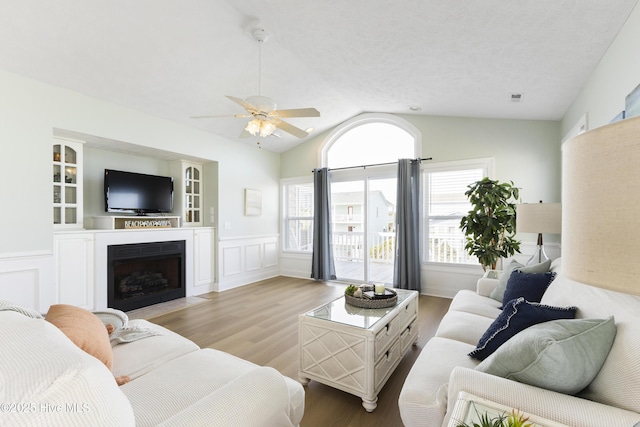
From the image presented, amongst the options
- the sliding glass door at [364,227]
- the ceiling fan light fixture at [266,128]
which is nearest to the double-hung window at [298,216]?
the sliding glass door at [364,227]

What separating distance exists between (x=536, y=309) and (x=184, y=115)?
4377mm

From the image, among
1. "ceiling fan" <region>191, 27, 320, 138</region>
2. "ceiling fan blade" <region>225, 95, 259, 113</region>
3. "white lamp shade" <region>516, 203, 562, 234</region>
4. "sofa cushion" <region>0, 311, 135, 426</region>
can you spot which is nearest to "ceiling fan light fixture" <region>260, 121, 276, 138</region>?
"ceiling fan" <region>191, 27, 320, 138</region>

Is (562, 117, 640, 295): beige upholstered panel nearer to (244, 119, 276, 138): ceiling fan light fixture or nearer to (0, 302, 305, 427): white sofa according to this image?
(0, 302, 305, 427): white sofa

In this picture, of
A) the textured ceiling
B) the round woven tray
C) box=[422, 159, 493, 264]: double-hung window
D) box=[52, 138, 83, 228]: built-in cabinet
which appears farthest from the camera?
box=[422, 159, 493, 264]: double-hung window

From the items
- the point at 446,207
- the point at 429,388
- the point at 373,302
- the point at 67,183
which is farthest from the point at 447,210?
the point at 67,183

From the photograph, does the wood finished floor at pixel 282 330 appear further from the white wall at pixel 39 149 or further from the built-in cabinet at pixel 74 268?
the white wall at pixel 39 149

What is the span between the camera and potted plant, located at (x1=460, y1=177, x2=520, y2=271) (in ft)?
12.0

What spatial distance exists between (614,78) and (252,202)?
4852mm

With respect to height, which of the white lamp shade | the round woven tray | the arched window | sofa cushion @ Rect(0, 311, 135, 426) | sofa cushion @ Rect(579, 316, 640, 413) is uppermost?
the arched window

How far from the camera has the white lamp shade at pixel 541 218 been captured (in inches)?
108

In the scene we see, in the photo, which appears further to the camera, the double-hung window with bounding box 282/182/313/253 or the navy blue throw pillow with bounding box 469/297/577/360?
the double-hung window with bounding box 282/182/313/253

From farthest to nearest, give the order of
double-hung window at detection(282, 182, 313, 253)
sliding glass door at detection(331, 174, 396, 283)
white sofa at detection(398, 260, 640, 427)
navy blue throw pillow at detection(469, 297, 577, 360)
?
1. double-hung window at detection(282, 182, 313, 253)
2. sliding glass door at detection(331, 174, 396, 283)
3. navy blue throw pillow at detection(469, 297, 577, 360)
4. white sofa at detection(398, 260, 640, 427)

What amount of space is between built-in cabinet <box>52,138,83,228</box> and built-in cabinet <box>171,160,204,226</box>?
1311 millimetres

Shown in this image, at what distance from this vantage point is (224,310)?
3.90 m
